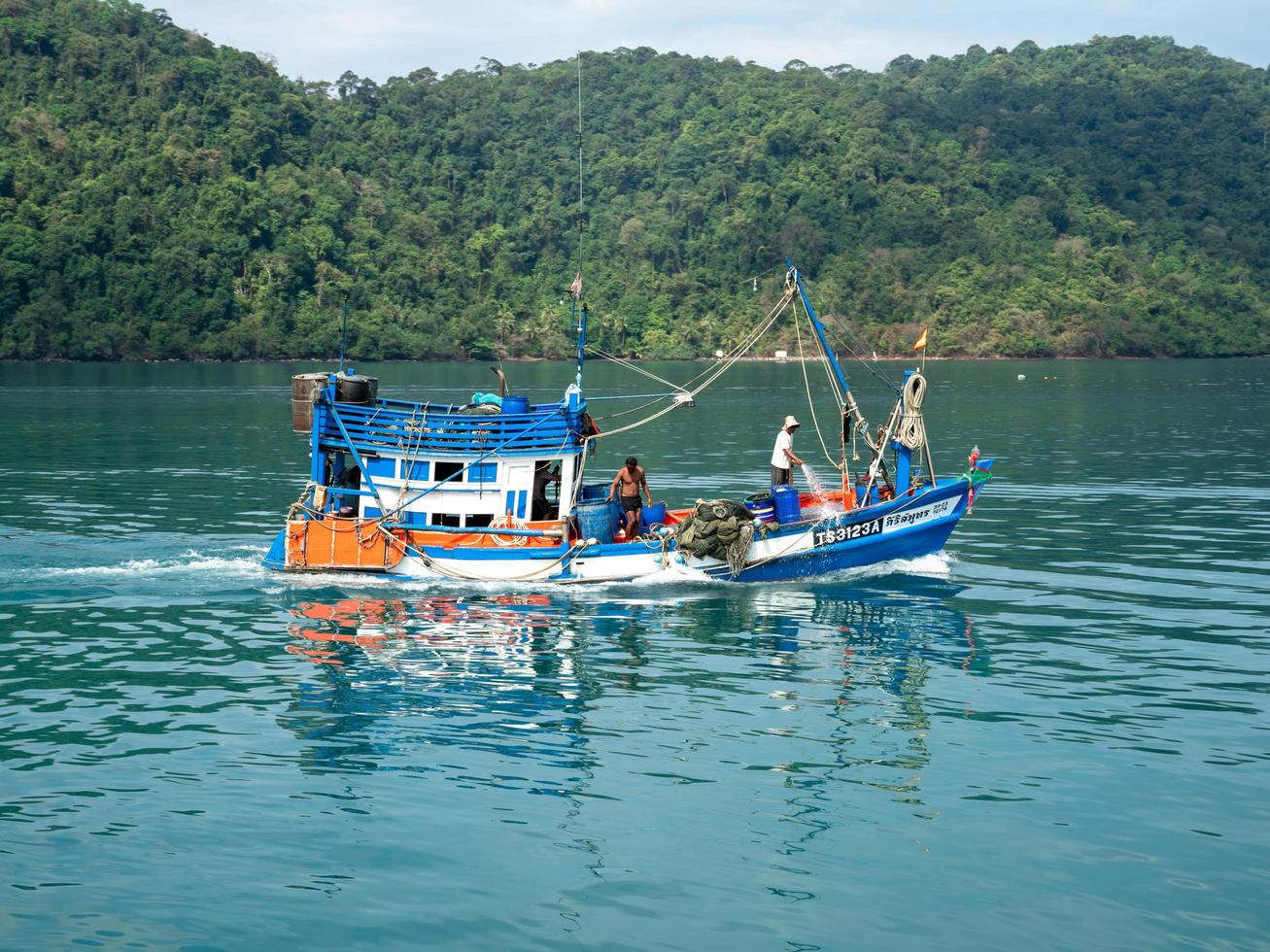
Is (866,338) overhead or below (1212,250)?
below

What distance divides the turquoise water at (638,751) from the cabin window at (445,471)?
2.35 metres

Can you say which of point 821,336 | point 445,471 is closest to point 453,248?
point 445,471

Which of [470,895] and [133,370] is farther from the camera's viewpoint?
[133,370]

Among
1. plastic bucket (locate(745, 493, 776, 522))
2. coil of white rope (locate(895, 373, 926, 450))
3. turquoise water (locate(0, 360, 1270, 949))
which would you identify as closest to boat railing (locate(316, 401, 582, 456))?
turquoise water (locate(0, 360, 1270, 949))

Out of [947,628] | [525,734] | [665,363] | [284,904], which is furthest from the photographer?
[665,363]

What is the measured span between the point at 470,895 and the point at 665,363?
5886 inches

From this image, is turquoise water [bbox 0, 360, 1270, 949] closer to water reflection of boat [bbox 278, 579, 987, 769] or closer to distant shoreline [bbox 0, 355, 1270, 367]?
water reflection of boat [bbox 278, 579, 987, 769]

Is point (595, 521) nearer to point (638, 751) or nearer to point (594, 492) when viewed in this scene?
point (594, 492)

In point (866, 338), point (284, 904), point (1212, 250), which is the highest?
point (1212, 250)

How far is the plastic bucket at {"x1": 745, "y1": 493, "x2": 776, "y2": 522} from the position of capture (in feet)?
87.0

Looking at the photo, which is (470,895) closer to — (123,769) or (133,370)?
(123,769)

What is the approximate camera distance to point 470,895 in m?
12.1

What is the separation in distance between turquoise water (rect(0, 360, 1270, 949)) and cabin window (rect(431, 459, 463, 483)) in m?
2.35

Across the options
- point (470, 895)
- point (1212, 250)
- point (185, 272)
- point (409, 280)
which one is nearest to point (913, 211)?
point (1212, 250)
